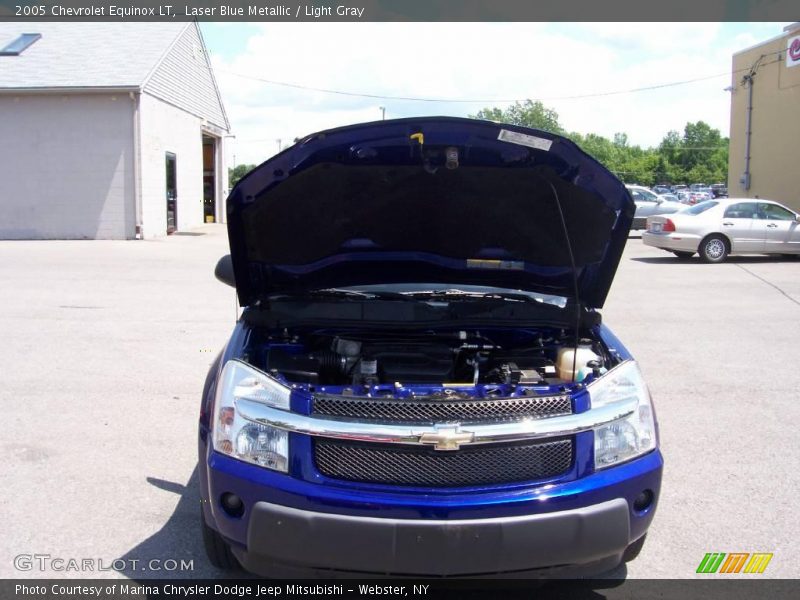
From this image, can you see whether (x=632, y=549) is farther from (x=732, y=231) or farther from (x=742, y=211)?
(x=742, y=211)

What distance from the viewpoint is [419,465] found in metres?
2.97

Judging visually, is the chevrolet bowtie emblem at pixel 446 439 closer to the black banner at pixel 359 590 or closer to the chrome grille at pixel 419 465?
the chrome grille at pixel 419 465

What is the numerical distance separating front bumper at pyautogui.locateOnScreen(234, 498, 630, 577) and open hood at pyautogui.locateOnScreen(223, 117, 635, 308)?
4.73 feet

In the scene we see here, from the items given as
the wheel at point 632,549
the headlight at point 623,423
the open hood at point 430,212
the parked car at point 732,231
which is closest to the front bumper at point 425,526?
the headlight at point 623,423

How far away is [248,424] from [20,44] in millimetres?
25453

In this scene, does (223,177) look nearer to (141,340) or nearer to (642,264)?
(642,264)

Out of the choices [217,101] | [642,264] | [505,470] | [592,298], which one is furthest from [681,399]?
[217,101]

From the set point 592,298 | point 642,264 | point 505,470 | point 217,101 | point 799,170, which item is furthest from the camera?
point 217,101

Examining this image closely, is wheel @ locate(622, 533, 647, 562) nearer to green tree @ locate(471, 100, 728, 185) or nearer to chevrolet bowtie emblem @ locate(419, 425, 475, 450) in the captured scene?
chevrolet bowtie emblem @ locate(419, 425, 475, 450)

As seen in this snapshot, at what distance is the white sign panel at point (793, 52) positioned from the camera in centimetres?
2397

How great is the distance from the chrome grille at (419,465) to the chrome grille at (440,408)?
120 millimetres

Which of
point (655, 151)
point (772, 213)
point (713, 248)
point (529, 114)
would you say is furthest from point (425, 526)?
point (655, 151)

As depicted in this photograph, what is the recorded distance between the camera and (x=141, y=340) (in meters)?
8.71

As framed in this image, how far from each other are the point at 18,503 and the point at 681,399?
5027mm
